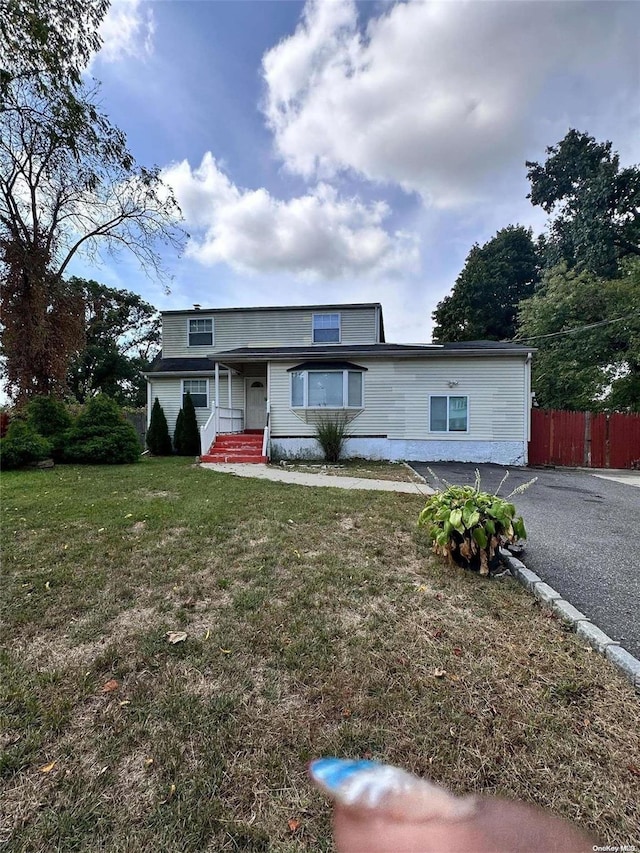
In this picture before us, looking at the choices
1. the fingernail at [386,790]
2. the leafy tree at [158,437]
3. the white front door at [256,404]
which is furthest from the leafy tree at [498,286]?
the fingernail at [386,790]

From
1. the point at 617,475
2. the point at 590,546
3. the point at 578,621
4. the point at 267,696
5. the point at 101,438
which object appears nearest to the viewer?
the point at 267,696

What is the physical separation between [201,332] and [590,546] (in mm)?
15758

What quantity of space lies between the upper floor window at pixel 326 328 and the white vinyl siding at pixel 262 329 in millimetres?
172

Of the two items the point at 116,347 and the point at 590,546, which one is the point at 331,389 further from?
A: the point at 116,347

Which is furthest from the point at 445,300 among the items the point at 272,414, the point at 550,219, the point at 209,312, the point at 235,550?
the point at 235,550

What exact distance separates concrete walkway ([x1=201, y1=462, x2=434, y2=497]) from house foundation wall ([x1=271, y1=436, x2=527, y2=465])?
224 cm

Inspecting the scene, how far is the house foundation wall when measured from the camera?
11.7 metres

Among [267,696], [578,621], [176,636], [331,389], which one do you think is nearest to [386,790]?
[267,696]

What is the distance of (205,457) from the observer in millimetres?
11320

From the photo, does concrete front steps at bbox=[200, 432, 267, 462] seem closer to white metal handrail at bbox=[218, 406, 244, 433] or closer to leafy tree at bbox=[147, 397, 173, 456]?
white metal handrail at bbox=[218, 406, 244, 433]

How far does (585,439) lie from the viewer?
1170cm

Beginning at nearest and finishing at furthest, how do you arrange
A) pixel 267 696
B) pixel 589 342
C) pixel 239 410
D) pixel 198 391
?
pixel 267 696 < pixel 239 410 < pixel 198 391 < pixel 589 342

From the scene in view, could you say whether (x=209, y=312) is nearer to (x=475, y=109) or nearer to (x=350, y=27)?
(x=350, y=27)

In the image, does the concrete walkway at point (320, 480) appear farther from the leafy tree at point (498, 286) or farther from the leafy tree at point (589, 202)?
the leafy tree at point (498, 286)
